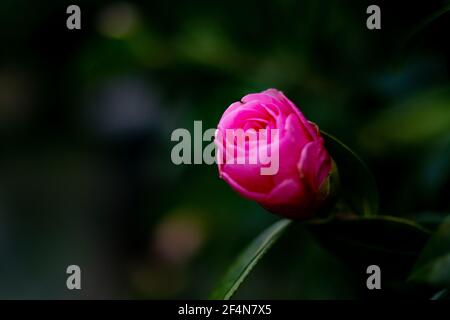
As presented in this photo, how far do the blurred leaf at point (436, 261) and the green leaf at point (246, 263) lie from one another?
0.51 ft

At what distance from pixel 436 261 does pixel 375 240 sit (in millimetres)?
121

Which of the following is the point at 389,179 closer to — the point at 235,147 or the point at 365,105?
the point at 365,105

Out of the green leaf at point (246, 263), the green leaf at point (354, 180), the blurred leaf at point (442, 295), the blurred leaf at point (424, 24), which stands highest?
the blurred leaf at point (424, 24)

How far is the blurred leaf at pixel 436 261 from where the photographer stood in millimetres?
784

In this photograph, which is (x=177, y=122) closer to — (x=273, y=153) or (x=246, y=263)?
(x=246, y=263)

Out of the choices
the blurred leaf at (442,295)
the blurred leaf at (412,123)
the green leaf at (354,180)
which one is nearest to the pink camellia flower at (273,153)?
the green leaf at (354,180)

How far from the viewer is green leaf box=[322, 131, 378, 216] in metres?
0.83

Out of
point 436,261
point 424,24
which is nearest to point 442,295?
point 436,261

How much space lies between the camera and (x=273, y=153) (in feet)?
2.40

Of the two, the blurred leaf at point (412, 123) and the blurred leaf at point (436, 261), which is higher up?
the blurred leaf at point (412, 123)

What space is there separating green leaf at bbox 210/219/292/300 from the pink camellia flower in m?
0.08

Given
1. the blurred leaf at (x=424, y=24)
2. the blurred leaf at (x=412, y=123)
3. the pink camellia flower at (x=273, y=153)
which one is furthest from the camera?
the blurred leaf at (x=412, y=123)

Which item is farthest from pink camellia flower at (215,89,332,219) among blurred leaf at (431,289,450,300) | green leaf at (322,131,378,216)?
blurred leaf at (431,289,450,300)

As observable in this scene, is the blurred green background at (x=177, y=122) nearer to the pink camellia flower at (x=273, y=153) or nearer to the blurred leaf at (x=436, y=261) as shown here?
the blurred leaf at (x=436, y=261)
